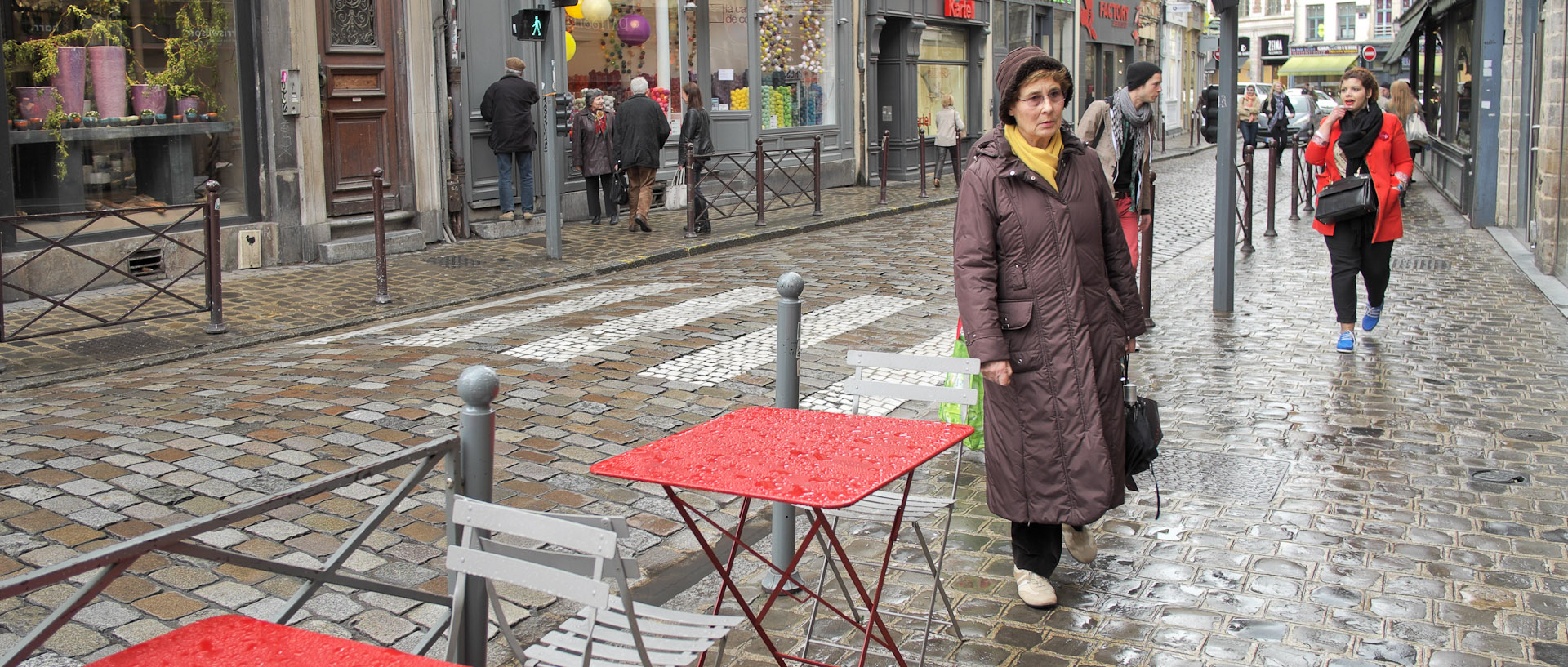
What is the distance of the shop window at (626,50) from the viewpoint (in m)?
16.4

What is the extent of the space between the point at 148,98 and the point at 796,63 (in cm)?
1091

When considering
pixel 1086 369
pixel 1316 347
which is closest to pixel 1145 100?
pixel 1316 347

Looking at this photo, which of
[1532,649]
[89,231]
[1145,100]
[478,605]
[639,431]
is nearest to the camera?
[478,605]

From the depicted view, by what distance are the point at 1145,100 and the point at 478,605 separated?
552cm

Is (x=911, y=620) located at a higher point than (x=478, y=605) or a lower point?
lower

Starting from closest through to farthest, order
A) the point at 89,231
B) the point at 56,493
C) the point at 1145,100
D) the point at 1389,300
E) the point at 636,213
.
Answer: the point at 56,493 < the point at 1145,100 < the point at 1389,300 < the point at 89,231 < the point at 636,213

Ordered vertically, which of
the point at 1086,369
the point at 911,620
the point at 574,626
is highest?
the point at 1086,369

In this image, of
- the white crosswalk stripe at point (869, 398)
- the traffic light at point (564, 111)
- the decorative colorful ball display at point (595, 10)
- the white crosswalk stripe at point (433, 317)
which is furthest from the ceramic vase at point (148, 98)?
the white crosswalk stripe at point (869, 398)

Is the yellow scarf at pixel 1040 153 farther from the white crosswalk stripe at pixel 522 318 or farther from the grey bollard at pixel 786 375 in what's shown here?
the white crosswalk stripe at pixel 522 318

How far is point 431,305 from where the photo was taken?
10133mm

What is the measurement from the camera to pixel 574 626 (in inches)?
121

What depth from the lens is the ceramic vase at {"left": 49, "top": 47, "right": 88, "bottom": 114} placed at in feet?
35.3

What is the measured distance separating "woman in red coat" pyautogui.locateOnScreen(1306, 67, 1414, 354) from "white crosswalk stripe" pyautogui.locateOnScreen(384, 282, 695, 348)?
4.84m

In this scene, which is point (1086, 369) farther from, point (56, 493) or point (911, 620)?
point (56, 493)
